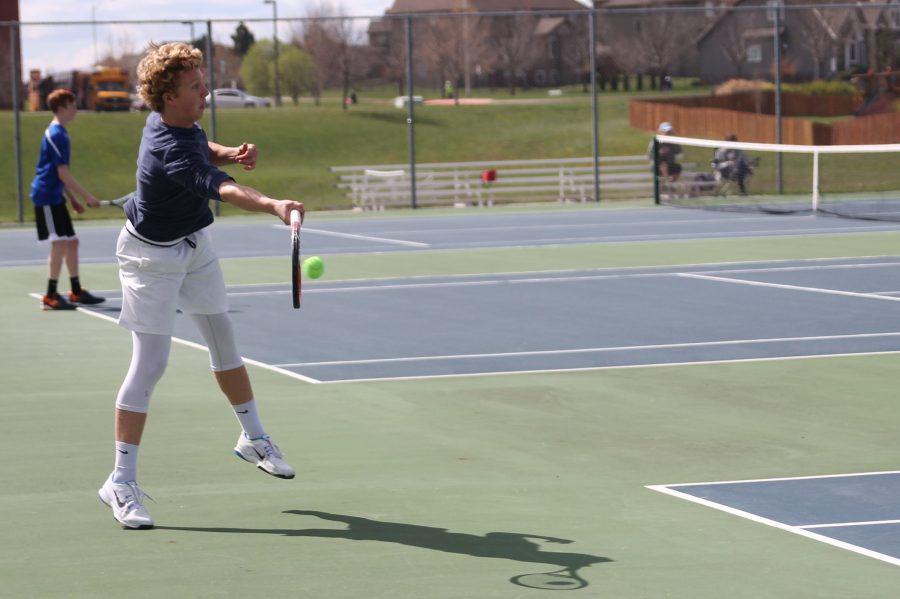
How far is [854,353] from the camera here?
36.4 ft

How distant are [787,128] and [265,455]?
34920 mm

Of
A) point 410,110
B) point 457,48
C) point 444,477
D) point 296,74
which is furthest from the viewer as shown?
point 296,74

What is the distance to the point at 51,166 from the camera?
14438 millimetres

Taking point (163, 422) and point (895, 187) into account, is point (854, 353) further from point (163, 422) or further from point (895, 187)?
point (895, 187)

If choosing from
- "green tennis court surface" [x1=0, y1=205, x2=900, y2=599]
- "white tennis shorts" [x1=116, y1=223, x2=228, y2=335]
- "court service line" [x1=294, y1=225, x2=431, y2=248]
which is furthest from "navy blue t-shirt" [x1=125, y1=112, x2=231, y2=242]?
"court service line" [x1=294, y1=225, x2=431, y2=248]

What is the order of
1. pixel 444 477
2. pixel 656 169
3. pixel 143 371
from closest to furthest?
pixel 143 371, pixel 444 477, pixel 656 169

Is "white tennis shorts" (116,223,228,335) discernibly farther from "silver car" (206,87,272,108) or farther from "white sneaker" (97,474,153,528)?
"silver car" (206,87,272,108)

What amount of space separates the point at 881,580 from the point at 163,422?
4.34m

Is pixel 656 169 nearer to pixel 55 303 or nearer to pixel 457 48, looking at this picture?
pixel 55 303

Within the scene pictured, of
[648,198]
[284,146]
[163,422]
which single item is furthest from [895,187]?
[284,146]

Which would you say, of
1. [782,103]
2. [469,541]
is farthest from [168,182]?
[782,103]

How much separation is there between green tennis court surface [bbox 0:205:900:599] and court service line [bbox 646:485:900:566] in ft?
0.18

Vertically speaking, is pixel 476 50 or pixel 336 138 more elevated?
pixel 476 50

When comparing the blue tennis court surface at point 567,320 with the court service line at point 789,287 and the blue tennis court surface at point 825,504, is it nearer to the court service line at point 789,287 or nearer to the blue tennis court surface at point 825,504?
the court service line at point 789,287
